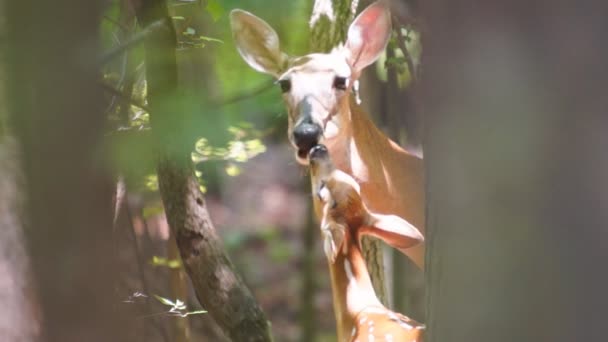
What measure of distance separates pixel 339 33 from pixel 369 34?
0.40 metres

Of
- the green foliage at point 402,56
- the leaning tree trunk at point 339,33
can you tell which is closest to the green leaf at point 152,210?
the leaning tree trunk at point 339,33

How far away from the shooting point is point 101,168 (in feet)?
4.57

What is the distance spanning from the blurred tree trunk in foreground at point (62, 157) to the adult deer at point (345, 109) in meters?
2.33

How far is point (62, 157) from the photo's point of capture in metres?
1.26

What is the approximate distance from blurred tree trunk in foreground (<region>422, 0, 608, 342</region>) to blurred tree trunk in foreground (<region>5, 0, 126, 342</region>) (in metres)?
0.57

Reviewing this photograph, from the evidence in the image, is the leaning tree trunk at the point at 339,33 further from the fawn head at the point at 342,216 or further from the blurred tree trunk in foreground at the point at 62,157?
the blurred tree trunk in foreground at the point at 62,157

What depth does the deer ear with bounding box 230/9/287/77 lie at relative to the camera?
13.0 feet

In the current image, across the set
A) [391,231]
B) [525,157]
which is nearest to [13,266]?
[525,157]

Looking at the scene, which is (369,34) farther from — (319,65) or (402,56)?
(402,56)

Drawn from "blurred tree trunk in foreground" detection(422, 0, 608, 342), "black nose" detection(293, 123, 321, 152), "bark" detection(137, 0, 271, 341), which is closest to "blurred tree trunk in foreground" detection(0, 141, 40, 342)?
"blurred tree trunk in foreground" detection(422, 0, 608, 342)

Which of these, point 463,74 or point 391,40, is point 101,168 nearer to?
point 463,74

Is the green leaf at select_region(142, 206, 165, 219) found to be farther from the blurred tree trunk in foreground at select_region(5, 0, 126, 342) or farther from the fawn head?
the blurred tree trunk in foreground at select_region(5, 0, 126, 342)

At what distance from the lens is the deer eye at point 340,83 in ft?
13.0

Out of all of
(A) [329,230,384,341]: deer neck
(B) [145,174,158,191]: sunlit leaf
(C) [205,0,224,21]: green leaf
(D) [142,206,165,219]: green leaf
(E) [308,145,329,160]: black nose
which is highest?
(C) [205,0,224,21]: green leaf
